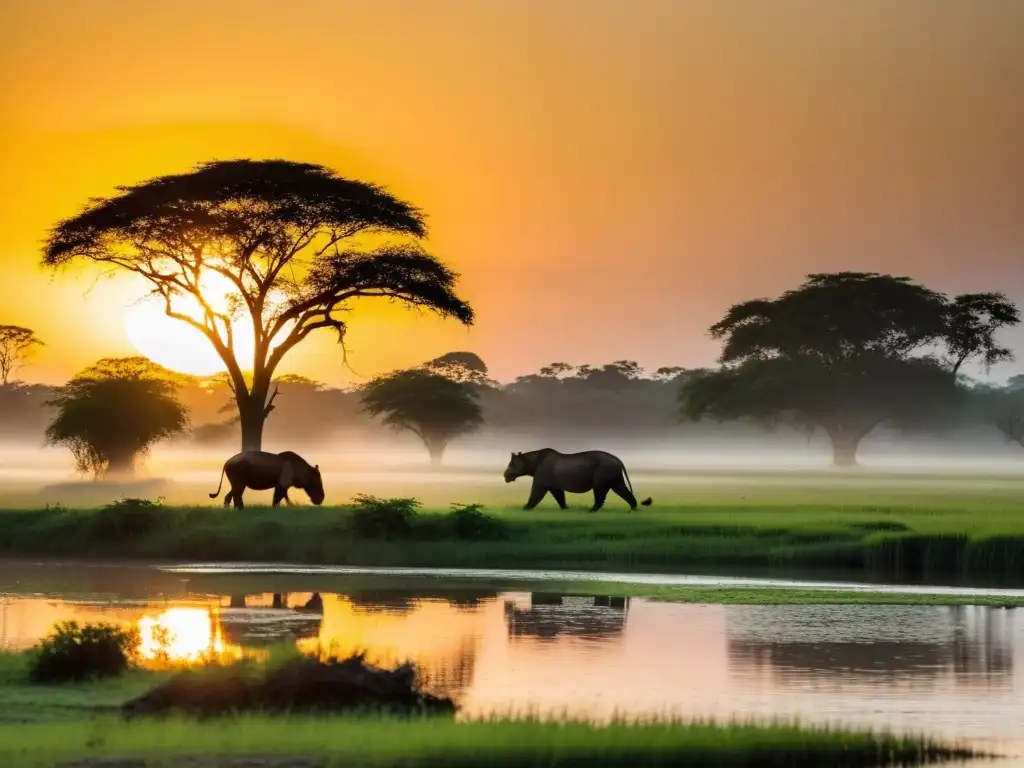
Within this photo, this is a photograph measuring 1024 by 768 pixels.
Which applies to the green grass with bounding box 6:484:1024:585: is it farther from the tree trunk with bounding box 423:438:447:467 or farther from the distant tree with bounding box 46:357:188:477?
the tree trunk with bounding box 423:438:447:467

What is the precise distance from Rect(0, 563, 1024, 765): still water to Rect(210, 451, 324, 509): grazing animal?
12.7 metres

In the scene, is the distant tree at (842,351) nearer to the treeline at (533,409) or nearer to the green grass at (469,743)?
the treeline at (533,409)

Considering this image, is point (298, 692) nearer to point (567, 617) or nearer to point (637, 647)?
point (637, 647)

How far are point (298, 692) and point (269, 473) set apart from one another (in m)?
28.4

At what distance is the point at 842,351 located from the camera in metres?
96.1

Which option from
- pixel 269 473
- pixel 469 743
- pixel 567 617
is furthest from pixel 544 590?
pixel 269 473

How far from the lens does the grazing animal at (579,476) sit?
44.1m

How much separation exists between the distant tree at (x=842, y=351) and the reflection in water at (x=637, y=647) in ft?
222

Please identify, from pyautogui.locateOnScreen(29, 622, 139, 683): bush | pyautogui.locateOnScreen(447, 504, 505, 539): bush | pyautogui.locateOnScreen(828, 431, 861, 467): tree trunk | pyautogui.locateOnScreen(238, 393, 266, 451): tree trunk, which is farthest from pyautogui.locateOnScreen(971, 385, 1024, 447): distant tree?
pyautogui.locateOnScreen(29, 622, 139, 683): bush

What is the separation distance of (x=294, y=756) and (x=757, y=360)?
85.0 m

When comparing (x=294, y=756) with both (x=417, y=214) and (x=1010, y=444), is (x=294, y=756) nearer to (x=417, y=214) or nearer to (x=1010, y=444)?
(x=417, y=214)

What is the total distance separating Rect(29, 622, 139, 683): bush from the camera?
18.6 m

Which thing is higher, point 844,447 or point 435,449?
point 435,449

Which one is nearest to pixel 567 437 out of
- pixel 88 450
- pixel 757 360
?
pixel 757 360
